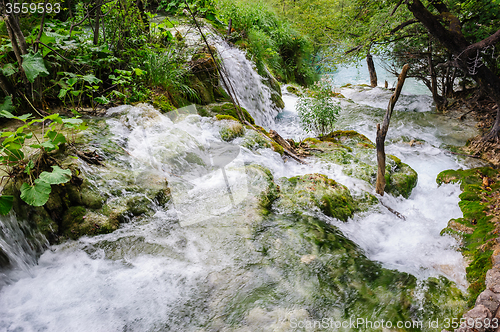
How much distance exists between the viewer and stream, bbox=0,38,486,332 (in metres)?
2.12

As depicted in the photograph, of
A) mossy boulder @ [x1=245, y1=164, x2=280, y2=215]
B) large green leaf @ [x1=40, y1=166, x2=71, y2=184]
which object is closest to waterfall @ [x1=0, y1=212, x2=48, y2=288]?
large green leaf @ [x1=40, y1=166, x2=71, y2=184]

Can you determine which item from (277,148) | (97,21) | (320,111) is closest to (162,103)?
(97,21)

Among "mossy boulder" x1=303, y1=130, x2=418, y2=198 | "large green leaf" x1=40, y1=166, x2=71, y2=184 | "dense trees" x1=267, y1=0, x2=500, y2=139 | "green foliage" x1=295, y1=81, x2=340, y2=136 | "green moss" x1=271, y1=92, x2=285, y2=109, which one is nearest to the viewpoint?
"large green leaf" x1=40, y1=166, x2=71, y2=184

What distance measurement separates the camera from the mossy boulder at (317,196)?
3.71 metres

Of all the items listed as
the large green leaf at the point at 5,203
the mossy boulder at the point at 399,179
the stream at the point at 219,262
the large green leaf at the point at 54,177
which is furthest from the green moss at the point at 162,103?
the mossy boulder at the point at 399,179

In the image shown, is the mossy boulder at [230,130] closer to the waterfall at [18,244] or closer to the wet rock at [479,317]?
the waterfall at [18,244]

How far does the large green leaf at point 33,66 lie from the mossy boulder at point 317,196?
3.50 m

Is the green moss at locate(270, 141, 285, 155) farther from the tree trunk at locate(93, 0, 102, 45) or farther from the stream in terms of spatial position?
the tree trunk at locate(93, 0, 102, 45)

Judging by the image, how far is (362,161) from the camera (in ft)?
18.7

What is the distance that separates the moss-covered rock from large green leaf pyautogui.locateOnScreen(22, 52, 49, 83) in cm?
504

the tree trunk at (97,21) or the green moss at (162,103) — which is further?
the green moss at (162,103)

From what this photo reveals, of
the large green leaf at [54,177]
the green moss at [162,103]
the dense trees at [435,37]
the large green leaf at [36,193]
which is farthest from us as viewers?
the dense trees at [435,37]

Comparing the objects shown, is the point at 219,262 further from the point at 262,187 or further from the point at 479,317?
the point at 479,317

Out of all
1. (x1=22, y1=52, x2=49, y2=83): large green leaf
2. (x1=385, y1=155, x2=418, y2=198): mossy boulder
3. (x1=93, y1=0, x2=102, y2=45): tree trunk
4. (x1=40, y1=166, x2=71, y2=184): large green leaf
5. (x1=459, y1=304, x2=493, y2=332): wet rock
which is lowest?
(x1=385, y1=155, x2=418, y2=198): mossy boulder
